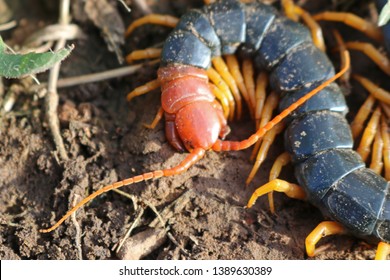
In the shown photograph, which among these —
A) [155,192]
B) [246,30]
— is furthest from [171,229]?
[246,30]

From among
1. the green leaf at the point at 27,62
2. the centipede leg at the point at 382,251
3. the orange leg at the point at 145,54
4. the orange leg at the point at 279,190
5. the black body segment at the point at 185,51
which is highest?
the green leaf at the point at 27,62

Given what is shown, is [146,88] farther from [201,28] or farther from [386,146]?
[386,146]

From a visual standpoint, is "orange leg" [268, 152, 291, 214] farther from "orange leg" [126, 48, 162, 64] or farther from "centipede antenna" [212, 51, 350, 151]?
"orange leg" [126, 48, 162, 64]

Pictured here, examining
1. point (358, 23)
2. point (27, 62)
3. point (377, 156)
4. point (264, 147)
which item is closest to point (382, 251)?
point (377, 156)

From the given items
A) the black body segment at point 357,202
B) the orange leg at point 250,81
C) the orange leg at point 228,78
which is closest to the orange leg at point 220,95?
the orange leg at point 228,78

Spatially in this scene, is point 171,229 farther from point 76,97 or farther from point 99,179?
point 76,97

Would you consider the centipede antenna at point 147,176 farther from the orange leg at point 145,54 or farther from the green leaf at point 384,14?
the green leaf at point 384,14
